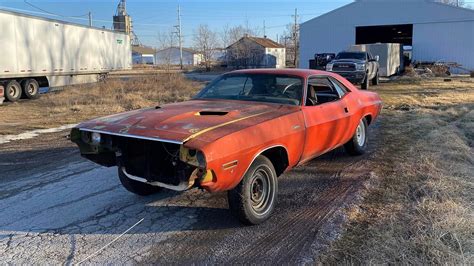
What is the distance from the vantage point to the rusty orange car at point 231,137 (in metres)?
3.86

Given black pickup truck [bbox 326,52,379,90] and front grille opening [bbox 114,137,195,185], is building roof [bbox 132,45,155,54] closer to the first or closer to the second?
black pickup truck [bbox 326,52,379,90]

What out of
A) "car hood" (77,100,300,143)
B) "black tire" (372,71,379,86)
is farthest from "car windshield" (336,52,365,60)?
"car hood" (77,100,300,143)

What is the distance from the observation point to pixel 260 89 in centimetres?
558

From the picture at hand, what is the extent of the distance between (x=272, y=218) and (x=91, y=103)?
13.5 m

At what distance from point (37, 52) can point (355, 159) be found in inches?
701

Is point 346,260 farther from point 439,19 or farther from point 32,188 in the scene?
point 439,19

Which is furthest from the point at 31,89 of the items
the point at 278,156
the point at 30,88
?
the point at 278,156

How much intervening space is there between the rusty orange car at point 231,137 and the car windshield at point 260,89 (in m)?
0.01

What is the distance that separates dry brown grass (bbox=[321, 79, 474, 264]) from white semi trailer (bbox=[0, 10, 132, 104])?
16174mm

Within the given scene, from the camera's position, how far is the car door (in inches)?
205

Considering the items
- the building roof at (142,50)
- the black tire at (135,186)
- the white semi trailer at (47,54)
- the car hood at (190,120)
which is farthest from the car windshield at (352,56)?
the building roof at (142,50)

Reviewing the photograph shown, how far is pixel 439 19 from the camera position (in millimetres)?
35906

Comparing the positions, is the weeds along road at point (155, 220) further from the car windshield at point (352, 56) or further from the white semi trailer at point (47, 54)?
the car windshield at point (352, 56)

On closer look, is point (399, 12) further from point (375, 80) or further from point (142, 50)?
point (142, 50)
